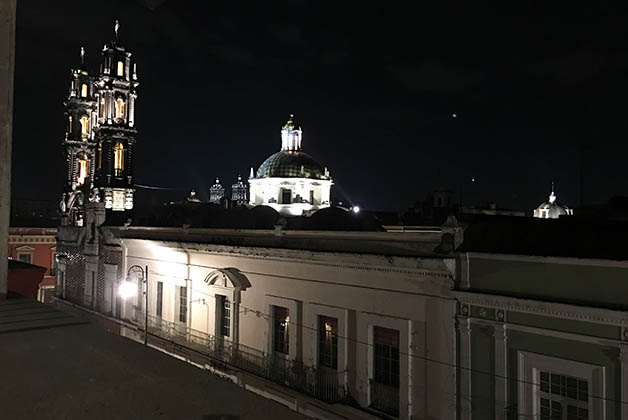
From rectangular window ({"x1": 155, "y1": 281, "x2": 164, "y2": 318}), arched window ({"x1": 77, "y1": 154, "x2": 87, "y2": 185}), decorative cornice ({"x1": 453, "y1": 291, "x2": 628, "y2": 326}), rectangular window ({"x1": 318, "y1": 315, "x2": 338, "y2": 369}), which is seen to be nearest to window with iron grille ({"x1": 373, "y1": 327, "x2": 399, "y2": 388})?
rectangular window ({"x1": 318, "y1": 315, "x2": 338, "y2": 369})

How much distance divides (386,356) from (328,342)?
162cm

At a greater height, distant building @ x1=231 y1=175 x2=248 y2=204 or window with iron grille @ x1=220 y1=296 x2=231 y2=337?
distant building @ x1=231 y1=175 x2=248 y2=204

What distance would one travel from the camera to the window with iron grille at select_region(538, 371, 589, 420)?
8258 mm

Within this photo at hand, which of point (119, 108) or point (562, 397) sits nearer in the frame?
point (562, 397)

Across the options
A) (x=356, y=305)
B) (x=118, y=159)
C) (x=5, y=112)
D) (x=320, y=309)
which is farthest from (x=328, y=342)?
(x=118, y=159)

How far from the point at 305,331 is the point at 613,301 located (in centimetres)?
673

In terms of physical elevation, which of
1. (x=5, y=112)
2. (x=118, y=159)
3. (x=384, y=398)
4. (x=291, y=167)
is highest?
(x=118, y=159)

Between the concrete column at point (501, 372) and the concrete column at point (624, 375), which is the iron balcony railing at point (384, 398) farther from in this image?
the concrete column at point (624, 375)

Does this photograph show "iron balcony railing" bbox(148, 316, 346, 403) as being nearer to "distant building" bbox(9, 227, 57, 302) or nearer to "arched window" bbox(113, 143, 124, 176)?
"distant building" bbox(9, 227, 57, 302)

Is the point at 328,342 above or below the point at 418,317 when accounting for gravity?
below

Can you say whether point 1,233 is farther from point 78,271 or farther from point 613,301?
point 78,271

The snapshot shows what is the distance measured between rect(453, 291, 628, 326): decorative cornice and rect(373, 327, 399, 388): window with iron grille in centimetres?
207

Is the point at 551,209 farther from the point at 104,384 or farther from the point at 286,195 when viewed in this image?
the point at 104,384

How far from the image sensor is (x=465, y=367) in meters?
9.37
